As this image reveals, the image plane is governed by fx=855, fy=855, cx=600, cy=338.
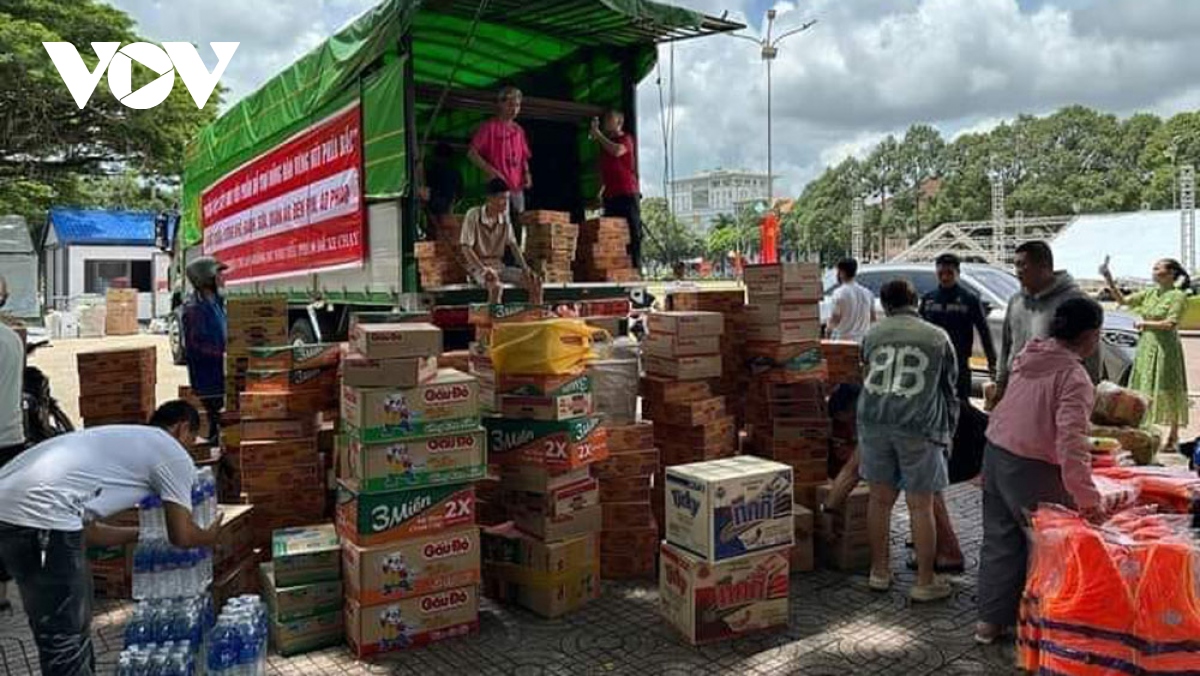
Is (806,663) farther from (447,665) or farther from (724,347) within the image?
(724,347)

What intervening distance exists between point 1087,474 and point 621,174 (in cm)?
536

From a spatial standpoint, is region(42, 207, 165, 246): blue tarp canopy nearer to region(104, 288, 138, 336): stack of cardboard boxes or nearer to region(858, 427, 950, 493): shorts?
region(104, 288, 138, 336): stack of cardboard boxes

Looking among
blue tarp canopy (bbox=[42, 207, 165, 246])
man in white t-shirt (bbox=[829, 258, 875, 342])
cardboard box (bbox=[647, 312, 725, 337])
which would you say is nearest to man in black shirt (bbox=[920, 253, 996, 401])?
man in white t-shirt (bbox=[829, 258, 875, 342])

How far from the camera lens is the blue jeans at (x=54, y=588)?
2963 mm

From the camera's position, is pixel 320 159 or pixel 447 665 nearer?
pixel 447 665

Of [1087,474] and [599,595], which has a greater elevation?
[1087,474]

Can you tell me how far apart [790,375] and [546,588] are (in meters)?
2.19

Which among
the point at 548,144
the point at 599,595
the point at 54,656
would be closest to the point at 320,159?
the point at 548,144

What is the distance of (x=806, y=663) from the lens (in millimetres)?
3906

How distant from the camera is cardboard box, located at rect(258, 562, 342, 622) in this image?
4.05m

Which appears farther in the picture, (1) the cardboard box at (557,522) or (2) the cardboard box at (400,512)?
(1) the cardboard box at (557,522)

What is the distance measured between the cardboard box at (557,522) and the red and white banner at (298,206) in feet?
11.6

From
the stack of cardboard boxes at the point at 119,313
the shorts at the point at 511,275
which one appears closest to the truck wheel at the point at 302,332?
the shorts at the point at 511,275

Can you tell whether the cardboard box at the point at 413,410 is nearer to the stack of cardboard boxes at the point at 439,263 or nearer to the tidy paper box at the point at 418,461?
the tidy paper box at the point at 418,461
